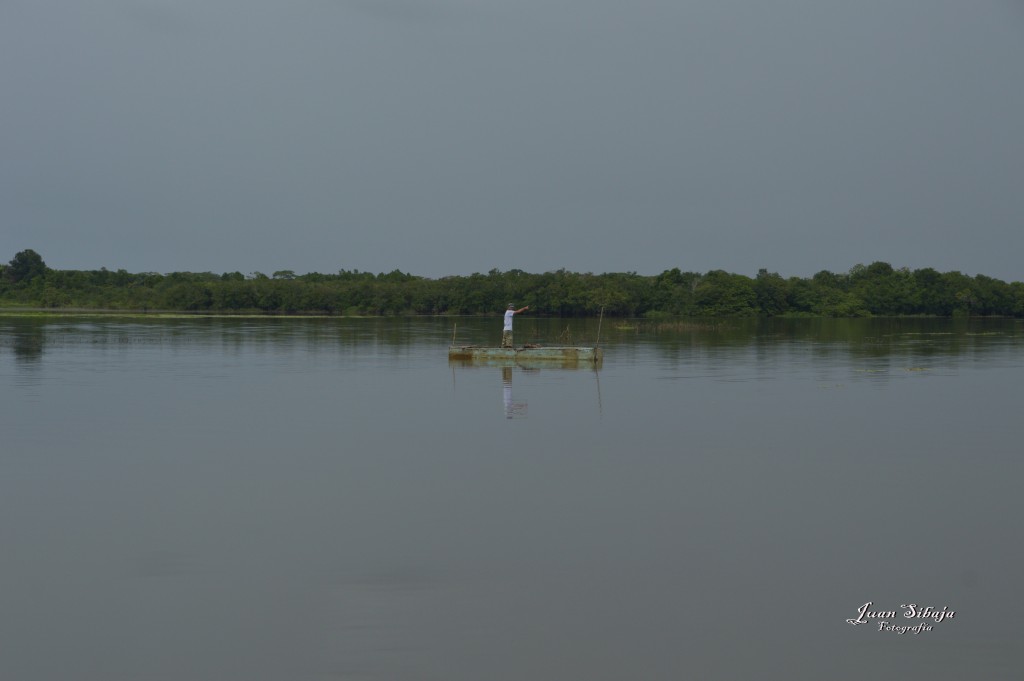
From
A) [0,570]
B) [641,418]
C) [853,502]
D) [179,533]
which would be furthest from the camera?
[641,418]

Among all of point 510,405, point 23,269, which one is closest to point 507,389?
point 510,405

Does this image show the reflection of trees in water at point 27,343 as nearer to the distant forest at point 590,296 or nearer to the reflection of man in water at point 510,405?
the reflection of man in water at point 510,405

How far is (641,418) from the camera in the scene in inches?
776

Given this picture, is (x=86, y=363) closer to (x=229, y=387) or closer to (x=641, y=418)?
(x=229, y=387)

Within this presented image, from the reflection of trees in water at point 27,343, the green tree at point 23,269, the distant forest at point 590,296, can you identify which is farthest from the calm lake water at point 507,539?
the green tree at point 23,269

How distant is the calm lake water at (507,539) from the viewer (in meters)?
7.61

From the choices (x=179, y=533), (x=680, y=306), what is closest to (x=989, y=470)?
(x=179, y=533)

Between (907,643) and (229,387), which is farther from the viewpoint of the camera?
(229,387)

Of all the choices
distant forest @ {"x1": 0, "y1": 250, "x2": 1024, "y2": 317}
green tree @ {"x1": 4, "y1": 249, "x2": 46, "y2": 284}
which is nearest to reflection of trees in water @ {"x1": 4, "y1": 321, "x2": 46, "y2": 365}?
distant forest @ {"x1": 0, "y1": 250, "x2": 1024, "y2": 317}

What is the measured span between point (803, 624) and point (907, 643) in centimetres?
79

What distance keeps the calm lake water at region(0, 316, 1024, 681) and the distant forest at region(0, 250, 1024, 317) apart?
93.4 m

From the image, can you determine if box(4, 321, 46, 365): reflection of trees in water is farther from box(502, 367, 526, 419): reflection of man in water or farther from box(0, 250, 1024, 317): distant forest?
box(0, 250, 1024, 317): distant forest

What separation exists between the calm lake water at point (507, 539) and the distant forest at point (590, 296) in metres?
93.4

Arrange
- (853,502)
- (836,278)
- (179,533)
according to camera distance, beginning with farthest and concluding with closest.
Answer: (836,278) < (853,502) < (179,533)
